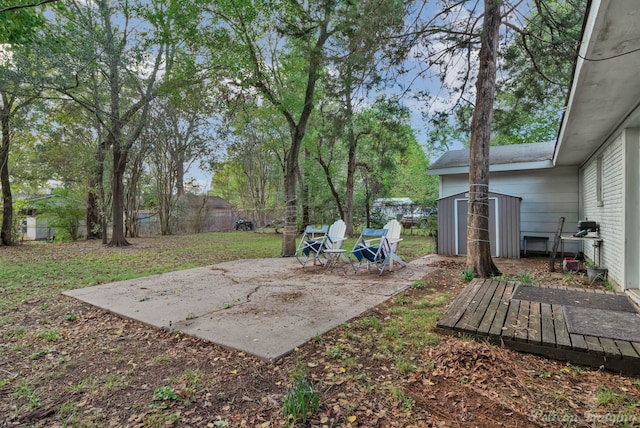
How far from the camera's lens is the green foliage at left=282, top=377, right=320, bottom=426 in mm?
1694

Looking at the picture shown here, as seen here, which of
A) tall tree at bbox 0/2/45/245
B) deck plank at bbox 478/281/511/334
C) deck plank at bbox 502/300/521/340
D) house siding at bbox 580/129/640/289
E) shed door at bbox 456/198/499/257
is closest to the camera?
deck plank at bbox 502/300/521/340

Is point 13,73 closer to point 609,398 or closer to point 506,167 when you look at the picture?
point 609,398

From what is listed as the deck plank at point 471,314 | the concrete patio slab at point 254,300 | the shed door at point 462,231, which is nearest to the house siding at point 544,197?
the shed door at point 462,231

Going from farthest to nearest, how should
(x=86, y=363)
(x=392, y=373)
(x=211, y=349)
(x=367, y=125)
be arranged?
(x=367, y=125) → (x=211, y=349) → (x=86, y=363) → (x=392, y=373)

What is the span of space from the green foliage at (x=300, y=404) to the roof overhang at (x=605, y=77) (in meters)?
2.74

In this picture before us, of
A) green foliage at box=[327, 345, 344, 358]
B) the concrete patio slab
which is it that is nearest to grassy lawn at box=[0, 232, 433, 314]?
the concrete patio slab

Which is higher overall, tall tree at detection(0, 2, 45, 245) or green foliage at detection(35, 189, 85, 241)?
tall tree at detection(0, 2, 45, 245)

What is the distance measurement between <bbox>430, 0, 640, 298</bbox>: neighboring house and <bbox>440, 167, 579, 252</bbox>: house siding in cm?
2

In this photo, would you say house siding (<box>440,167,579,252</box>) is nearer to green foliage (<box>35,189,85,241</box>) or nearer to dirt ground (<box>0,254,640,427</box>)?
dirt ground (<box>0,254,640,427</box>)

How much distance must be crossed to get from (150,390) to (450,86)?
690 cm

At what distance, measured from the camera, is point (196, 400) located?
1.92 meters

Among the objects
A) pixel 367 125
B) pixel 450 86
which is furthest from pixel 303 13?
pixel 367 125

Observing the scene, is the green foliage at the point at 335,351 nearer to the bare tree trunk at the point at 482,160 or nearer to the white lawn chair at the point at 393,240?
the white lawn chair at the point at 393,240

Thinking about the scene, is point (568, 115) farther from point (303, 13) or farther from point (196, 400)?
point (303, 13)
